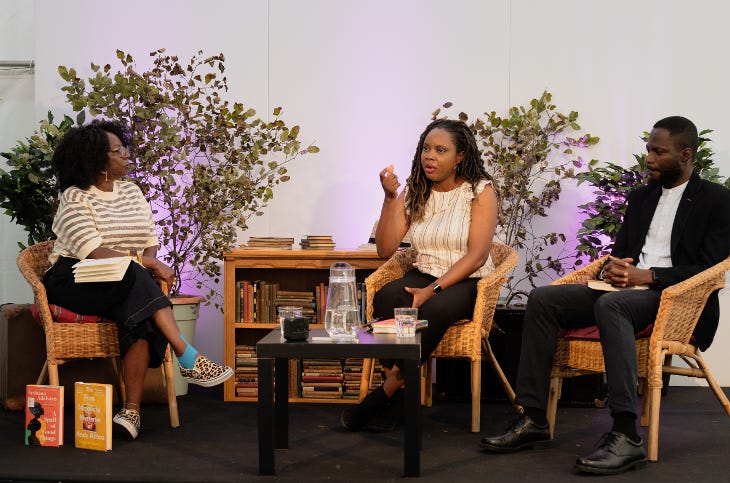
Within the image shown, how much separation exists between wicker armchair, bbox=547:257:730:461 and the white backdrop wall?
1668 mm

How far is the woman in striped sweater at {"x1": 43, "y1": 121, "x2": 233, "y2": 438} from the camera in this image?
4.00 meters

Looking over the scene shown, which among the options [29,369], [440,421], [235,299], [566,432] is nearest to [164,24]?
[235,299]

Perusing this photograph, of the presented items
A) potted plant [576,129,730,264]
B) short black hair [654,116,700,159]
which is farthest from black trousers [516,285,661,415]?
potted plant [576,129,730,264]

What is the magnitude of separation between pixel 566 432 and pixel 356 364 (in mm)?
1232

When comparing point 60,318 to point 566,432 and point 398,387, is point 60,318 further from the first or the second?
point 566,432

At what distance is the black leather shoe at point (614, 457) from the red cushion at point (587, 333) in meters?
0.48

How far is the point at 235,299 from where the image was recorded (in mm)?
4957

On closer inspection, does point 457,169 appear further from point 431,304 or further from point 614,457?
point 614,457

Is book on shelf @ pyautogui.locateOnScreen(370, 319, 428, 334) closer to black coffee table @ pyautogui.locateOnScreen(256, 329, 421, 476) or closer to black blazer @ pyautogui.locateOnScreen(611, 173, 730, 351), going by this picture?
black coffee table @ pyautogui.locateOnScreen(256, 329, 421, 476)

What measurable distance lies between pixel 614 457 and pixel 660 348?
492mm

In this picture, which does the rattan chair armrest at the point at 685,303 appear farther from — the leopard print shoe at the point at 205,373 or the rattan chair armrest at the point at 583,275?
the leopard print shoe at the point at 205,373

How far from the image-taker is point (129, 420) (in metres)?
3.94

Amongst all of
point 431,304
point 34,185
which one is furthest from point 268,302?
point 34,185

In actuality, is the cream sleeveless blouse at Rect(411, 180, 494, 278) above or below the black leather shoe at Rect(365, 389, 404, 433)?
above
